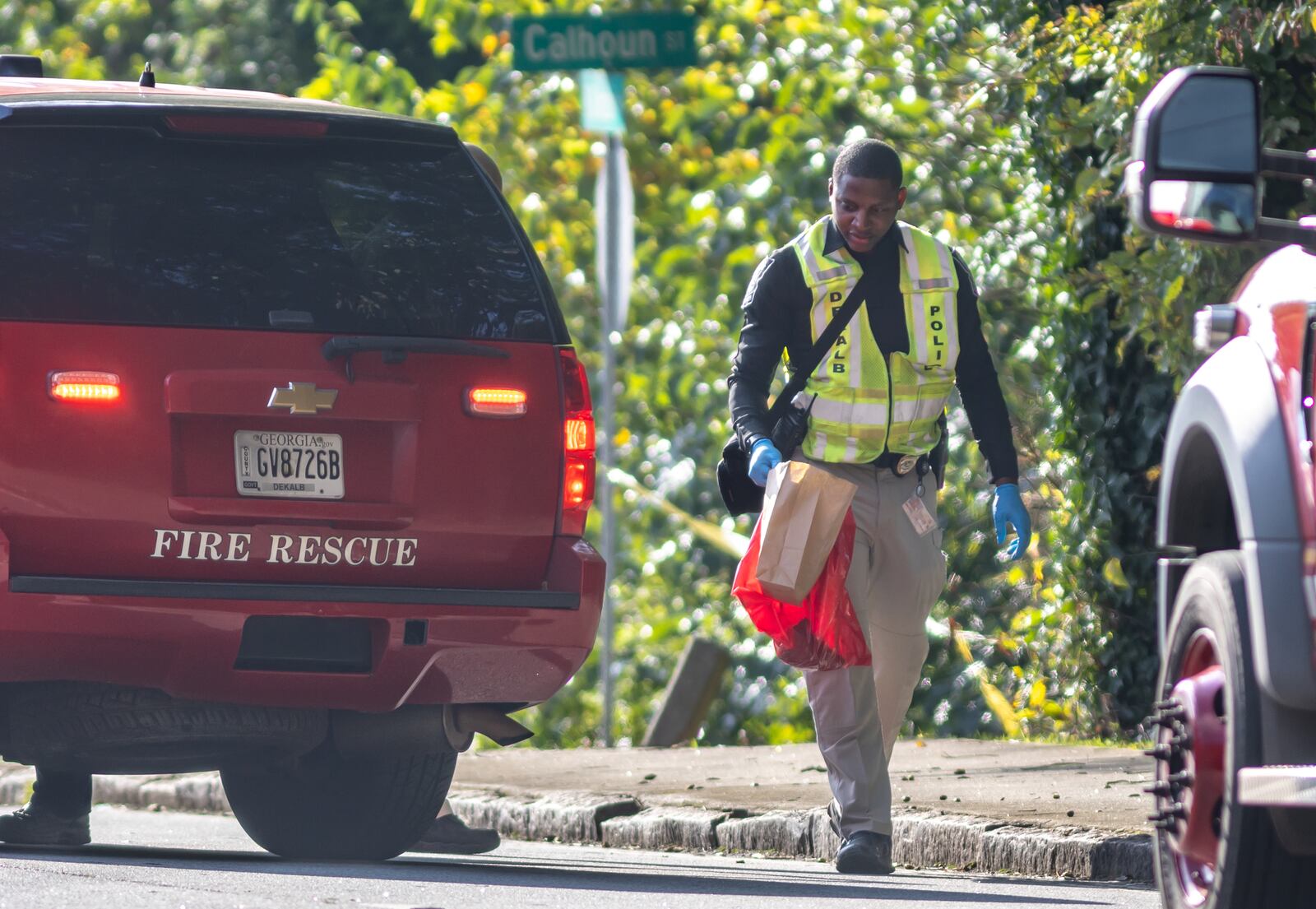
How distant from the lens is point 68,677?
6312mm

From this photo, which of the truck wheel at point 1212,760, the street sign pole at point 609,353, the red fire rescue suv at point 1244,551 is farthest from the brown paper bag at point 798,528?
the street sign pole at point 609,353

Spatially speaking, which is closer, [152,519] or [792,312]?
[152,519]

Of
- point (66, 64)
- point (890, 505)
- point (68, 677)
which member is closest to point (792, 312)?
point (890, 505)

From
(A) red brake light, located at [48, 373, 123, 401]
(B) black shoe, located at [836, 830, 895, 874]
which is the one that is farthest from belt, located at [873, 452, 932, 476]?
(A) red brake light, located at [48, 373, 123, 401]

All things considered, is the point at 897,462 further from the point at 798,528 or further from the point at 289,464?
the point at 289,464

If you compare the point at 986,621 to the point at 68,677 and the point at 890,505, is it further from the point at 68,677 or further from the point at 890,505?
the point at 68,677

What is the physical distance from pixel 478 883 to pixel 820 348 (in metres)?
1.65

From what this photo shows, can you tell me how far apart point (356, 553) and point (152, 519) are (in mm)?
512

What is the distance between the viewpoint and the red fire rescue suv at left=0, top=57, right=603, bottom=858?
20.5 ft

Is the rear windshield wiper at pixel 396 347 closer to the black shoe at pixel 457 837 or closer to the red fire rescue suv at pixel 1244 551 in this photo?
the black shoe at pixel 457 837

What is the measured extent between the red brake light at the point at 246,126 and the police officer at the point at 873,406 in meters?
1.26

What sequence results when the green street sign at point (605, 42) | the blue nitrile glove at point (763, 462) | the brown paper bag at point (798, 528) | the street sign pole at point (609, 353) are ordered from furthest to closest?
the green street sign at point (605, 42)
the street sign pole at point (609, 353)
the blue nitrile glove at point (763, 462)
the brown paper bag at point (798, 528)

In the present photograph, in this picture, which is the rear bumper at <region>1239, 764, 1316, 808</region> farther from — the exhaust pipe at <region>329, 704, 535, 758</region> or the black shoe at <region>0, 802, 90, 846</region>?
the black shoe at <region>0, 802, 90, 846</region>

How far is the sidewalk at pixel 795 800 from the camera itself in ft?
23.5
